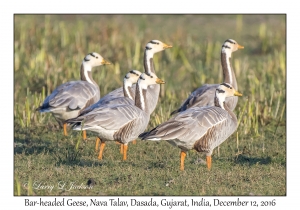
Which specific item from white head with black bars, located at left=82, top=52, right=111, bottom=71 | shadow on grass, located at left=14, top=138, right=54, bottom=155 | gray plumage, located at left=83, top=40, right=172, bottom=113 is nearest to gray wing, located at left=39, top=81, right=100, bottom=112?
gray plumage, located at left=83, top=40, right=172, bottom=113

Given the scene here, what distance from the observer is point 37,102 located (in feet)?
38.7

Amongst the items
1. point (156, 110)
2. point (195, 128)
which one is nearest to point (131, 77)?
point (156, 110)

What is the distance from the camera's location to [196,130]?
880 cm

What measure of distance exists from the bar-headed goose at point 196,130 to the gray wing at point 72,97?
2.65 metres

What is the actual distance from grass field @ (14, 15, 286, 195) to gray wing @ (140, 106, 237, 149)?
17.7 inches

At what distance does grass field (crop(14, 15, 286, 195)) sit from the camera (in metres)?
8.30

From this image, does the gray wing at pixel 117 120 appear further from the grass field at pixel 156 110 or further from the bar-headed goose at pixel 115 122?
the grass field at pixel 156 110

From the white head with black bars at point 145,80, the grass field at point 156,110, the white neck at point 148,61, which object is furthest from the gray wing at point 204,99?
the white neck at point 148,61

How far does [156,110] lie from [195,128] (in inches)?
156

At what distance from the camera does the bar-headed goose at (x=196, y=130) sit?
8.62 m

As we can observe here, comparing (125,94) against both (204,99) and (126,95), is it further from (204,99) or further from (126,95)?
(204,99)

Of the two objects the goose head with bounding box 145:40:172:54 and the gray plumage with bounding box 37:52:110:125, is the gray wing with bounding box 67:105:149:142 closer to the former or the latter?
the gray plumage with bounding box 37:52:110:125

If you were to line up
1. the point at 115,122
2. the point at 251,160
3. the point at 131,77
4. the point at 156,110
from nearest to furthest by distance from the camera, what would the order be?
the point at 115,122, the point at 251,160, the point at 131,77, the point at 156,110

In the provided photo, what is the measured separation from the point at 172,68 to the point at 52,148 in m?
7.18
